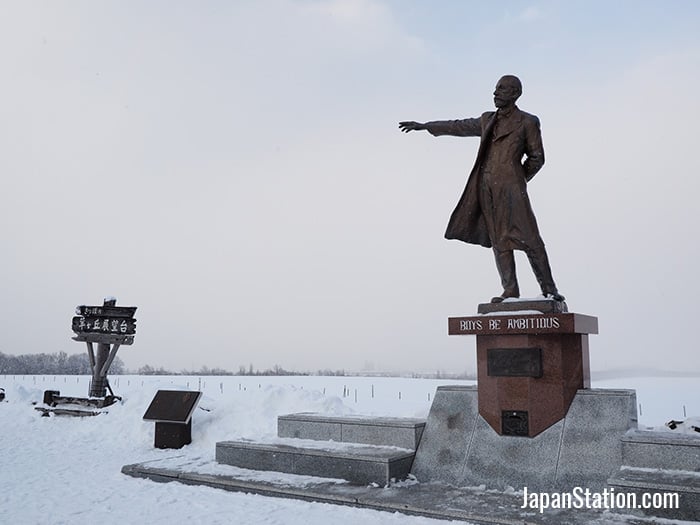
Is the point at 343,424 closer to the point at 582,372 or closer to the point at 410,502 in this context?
the point at 410,502

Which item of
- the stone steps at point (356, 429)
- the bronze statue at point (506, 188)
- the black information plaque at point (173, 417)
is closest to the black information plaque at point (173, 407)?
the black information plaque at point (173, 417)

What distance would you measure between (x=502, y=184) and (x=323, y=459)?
4.49 meters

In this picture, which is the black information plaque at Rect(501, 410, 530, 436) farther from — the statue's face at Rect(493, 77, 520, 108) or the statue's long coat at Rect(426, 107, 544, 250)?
the statue's face at Rect(493, 77, 520, 108)

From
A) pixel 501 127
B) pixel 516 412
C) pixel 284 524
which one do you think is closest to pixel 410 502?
pixel 284 524

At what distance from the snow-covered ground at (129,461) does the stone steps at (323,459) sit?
2.89ft

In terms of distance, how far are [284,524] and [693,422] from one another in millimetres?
5437

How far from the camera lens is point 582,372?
7520 millimetres

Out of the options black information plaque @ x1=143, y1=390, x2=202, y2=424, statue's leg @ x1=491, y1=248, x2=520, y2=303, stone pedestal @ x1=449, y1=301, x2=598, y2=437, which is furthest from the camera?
black information plaque @ x1=143, y1=390, x2=202, y2=424

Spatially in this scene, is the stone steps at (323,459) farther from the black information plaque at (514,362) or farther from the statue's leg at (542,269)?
the statue's leg at (542,269)

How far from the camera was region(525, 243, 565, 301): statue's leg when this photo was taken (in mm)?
7809

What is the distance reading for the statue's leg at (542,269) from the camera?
781cm

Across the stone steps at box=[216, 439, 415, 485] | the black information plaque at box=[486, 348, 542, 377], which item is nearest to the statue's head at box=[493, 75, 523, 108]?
the black information plaque at box=[486, 348, 542, 377]

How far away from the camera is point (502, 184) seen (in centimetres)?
811

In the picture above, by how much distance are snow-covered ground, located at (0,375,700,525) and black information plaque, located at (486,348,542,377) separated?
238 centimetres
